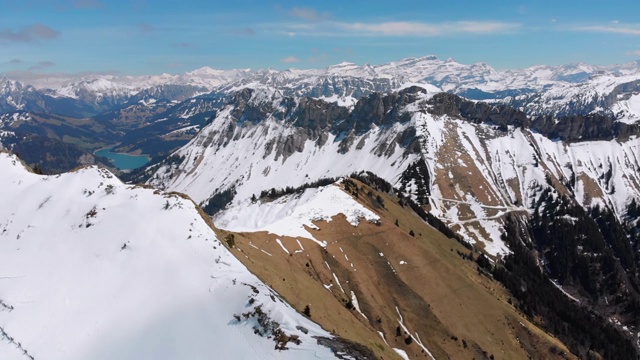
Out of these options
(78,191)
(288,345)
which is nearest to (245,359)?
(288,345)

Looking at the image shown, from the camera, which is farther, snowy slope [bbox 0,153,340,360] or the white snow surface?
the white snow surface

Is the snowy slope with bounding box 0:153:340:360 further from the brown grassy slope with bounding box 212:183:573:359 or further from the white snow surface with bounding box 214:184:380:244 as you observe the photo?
the white snow surface with bounding box 214:184:380:244

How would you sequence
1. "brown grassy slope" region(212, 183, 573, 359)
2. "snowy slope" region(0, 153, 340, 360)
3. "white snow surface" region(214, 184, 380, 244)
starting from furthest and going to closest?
1. "white snow surface" region(214, 184, 380, 244)
2. "brown grassy slope" region(212, 183, 573, 359)
3. "snowy slope" region(0, 153, 340, 360)

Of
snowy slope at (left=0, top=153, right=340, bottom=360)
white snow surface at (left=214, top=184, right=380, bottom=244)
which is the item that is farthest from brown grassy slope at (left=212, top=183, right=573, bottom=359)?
snowy slope at (left=0, top=153, right=340, bottom=360)

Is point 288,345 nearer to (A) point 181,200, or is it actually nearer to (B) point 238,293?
(B) point 238,293

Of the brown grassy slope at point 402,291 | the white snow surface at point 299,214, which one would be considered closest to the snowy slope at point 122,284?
the brown grassy slope at point 402,291
